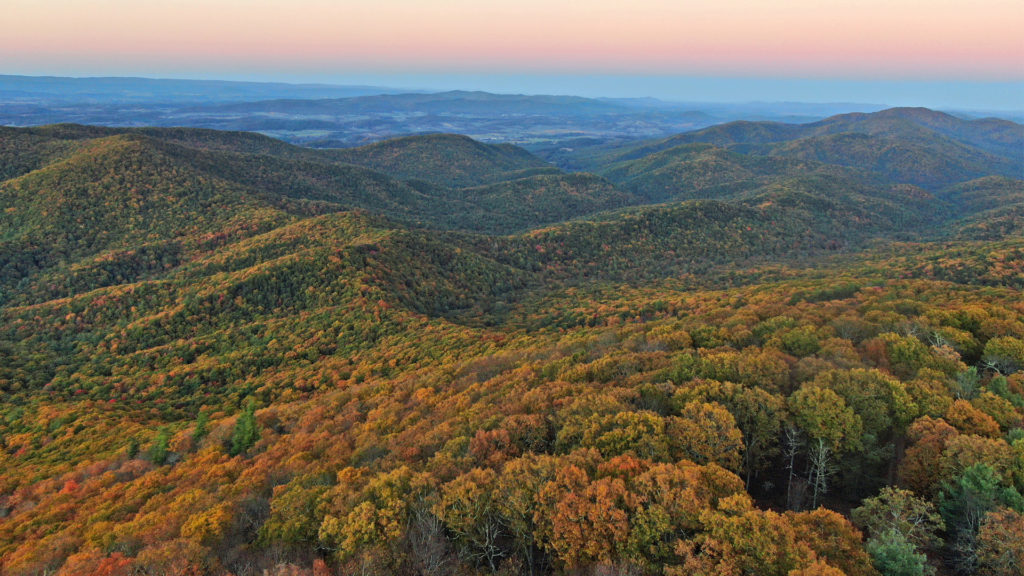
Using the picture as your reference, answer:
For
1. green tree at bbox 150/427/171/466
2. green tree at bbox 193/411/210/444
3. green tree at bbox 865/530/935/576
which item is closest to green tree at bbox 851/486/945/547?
green tree at bbox 865/530/935/576

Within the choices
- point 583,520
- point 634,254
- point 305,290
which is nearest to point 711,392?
point 583,520

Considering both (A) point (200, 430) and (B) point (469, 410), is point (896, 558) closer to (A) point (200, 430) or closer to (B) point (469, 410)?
(B) point (469, 410)

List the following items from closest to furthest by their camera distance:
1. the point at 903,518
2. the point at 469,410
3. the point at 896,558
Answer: the point at 896,558 → the point at 903,518 → the point at 469,410

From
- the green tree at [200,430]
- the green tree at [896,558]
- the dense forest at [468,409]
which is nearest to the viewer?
the green tree at [896,558]

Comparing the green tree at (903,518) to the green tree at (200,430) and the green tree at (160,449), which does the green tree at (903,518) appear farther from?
the green tree at (200,430)

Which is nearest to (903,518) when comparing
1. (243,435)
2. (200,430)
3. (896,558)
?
(896,558)

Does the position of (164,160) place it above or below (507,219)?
above

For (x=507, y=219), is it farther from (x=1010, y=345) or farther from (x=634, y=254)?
(x=1010, y=345)

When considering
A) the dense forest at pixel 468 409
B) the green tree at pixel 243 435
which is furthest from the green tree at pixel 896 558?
the green tree at pixel 243 435
